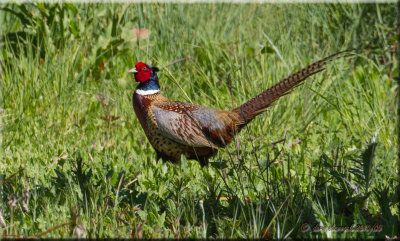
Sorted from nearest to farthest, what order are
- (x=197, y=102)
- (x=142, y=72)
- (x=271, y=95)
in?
(x=271, y=95), (x=142, y=72), (x=197, y=102)

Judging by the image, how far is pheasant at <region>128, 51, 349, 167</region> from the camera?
3795mm

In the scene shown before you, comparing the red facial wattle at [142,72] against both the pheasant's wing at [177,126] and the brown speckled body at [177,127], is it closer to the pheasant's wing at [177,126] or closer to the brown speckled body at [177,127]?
the brown speckled body at [177,127]

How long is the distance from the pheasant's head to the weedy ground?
10 cm

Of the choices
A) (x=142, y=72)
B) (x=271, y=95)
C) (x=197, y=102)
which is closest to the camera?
(x=271, y=95)

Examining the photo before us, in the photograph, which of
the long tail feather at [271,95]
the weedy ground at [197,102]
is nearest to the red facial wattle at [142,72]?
the weedy ground at [197,102]

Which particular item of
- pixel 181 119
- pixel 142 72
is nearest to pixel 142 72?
pixel 142 72

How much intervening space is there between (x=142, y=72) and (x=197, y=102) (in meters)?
0.91

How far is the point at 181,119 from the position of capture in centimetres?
383

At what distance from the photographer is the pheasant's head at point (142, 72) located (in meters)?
3.99

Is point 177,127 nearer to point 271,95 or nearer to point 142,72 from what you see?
point 142,72

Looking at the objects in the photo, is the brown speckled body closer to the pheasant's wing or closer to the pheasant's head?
the pheasant's wing

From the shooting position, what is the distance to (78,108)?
474 cm

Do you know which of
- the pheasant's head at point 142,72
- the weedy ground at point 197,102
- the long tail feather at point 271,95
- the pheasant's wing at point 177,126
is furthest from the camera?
the pheasant's head at point 142,72

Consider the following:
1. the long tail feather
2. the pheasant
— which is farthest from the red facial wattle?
the long tail feather
